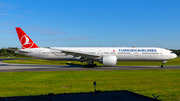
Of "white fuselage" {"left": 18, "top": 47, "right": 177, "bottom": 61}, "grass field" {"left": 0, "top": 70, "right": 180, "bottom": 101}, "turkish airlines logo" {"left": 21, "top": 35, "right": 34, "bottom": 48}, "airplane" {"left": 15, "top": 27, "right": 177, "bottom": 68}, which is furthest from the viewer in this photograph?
"turkish airlines logo" {"left": 21, "top": 35, "right": 34, "bottom": 48}

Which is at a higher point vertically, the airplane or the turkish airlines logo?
the turkish airlines logo

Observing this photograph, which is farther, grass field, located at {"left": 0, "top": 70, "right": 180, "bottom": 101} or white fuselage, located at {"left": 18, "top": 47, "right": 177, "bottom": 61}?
white fuselage, located at {"left": 18, "top": 47, "right": 177, "bottom": 61}

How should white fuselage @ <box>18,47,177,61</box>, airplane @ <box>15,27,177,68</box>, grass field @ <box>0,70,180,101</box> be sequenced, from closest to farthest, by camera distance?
grass field @ <box>0,70,180,101</box> < airplane @ <box>15,27,177,68</box> < white fuselage @ <box>18,47,177,61</box>

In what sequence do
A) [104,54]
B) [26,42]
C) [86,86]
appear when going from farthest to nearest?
[26,42], [104,54], [86,86]

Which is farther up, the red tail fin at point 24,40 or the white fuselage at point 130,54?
the red tail fin at point 24,40

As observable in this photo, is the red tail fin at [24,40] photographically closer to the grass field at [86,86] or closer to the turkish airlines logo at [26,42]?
the turkish airlines logo at [26,42]

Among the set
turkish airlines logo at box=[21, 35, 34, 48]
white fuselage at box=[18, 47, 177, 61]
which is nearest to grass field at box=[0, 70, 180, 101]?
white fuselage at box=[18, 47, 177, 61]

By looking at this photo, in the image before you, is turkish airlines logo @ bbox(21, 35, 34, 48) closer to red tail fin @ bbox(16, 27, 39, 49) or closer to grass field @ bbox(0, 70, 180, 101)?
red tail fin @ bbox(16, 27, 39, 49)

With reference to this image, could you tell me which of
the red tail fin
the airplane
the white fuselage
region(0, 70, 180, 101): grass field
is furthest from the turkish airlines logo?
region(0, 70, 180, 101): grass field

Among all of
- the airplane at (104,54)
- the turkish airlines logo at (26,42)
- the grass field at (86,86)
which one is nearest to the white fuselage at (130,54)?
the airplane at (104,54)

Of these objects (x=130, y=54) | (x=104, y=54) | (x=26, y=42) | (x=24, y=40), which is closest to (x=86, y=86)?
(x=104, y=54)

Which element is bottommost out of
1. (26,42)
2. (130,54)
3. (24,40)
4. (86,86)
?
(86,86)

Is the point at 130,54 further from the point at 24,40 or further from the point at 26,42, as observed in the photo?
the point at 24,40

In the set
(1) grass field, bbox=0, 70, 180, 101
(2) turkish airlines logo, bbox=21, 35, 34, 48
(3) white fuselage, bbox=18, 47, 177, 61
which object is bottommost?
(1) grass field, bbox=0, 70, 180, 101
